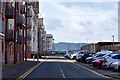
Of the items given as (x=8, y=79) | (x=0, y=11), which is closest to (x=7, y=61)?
(x=0, y=11)

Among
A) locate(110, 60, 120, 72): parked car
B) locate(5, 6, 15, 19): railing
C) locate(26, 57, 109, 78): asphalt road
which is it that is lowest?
locate(26, 57, 109, 78): asphalt road

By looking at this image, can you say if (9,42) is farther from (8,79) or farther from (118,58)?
(8,79)

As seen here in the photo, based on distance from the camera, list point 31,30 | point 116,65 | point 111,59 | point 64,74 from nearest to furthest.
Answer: point 64,74, point 116,65, point 111,59, point 31,30

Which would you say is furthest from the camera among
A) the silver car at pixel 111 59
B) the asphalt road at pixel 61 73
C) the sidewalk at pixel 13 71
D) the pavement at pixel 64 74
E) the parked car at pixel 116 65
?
the silver car at pixel 111 59

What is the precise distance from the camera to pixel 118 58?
32219 millimetres

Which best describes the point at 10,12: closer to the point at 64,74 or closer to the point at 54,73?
the point at 54,73

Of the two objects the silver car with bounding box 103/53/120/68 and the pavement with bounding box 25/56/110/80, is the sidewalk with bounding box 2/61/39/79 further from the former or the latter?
the silver car with bounding box 103/53/120/68

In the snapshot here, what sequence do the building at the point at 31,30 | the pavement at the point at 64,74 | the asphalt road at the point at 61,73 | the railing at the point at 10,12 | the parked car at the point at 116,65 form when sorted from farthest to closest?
1. the building at the point at 31,30
2. the railing at the point at 10,12
3. the parked car at the point at 116,65
4. the asphalt road at the point at 61,73
5. the pavement at the point at 64,74

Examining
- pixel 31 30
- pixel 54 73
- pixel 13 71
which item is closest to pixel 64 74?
pixel 54 73

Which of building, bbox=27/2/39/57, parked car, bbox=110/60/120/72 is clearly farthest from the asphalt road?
building, bbox=27/2/39/57

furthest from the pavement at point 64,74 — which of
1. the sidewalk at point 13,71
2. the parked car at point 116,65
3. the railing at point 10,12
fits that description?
the railing at point 10,12

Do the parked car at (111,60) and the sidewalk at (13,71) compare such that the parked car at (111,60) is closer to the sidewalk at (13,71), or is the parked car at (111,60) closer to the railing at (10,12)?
the sidewalk at (13,71)

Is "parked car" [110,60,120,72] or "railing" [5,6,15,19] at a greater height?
"railing" [5,6,15,19]

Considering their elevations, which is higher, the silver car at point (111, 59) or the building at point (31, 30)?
the building at point (31, 30)
